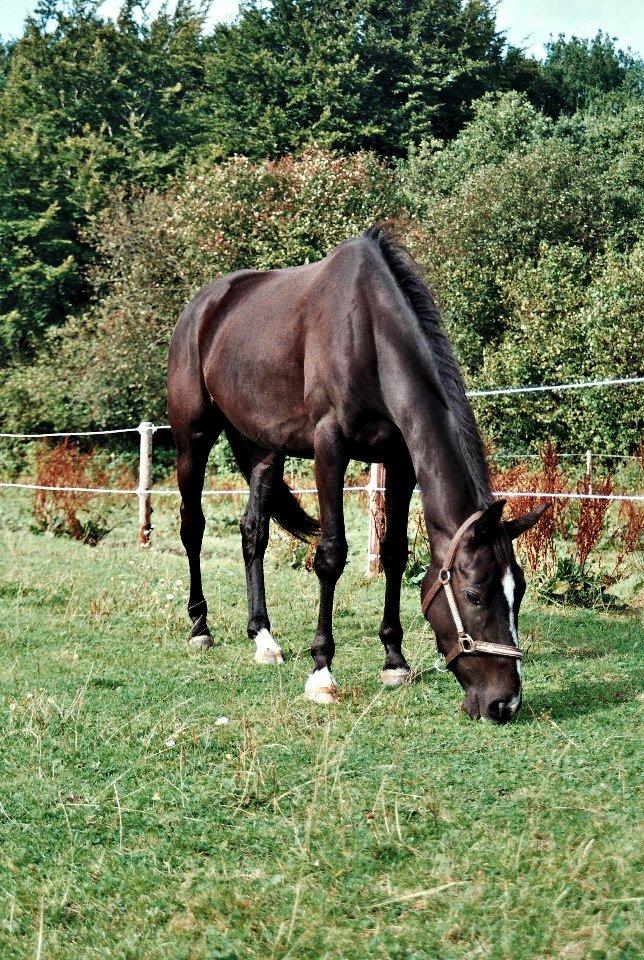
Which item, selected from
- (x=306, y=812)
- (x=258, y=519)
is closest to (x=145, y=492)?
(x=258, y=519)

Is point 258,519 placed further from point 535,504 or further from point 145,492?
point 145,492

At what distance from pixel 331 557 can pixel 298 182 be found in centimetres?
1777

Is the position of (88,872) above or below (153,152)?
below

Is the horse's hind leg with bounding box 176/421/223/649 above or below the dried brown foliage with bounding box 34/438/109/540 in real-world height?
above

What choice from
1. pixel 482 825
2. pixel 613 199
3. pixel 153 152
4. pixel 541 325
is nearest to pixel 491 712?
pixel 482 825

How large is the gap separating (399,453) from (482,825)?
6.66 ft

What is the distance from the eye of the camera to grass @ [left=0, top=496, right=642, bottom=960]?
204 centimetres

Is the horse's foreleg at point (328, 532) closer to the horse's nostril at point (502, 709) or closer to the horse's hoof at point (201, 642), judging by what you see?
the horse's nostril at point (502, 709)

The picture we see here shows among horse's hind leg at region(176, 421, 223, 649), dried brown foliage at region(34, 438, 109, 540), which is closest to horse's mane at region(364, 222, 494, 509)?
horse's hind leg at region(176, 421, 223, 649)

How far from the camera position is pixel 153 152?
971 inches

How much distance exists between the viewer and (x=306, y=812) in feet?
8.75

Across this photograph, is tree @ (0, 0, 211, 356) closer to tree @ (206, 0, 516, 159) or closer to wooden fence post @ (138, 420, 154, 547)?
tree @ (206, 0, 516, 159)

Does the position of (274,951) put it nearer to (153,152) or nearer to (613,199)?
(613,199)

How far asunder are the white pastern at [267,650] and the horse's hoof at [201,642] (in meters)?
0.36
